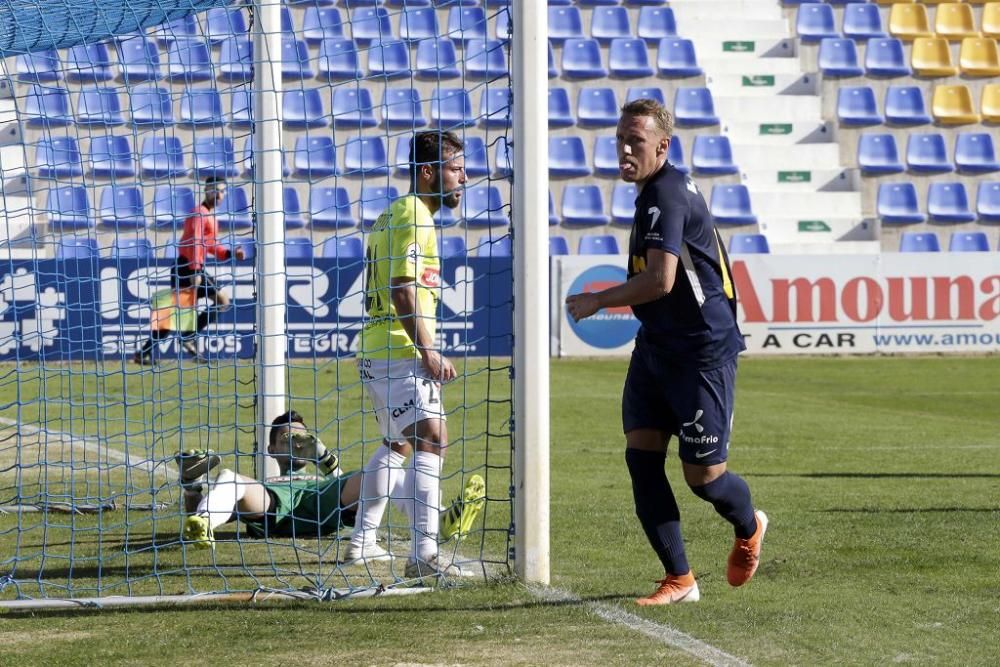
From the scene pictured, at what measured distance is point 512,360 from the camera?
6062 millimetres

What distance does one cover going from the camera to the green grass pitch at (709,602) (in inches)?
190

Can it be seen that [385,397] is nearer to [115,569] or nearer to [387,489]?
[387,489]

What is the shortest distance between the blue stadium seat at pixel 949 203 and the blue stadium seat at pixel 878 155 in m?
0.74

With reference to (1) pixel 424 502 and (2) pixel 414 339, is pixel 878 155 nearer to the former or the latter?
(1) pixel 424 502

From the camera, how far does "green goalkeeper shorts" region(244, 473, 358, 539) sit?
7105 millimetres

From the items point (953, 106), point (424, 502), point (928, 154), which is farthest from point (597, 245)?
point (424, 502)

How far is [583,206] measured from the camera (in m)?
24.5

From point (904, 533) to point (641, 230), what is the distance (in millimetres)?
2727

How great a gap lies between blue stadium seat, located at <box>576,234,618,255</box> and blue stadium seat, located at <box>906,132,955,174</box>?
606 centimetres

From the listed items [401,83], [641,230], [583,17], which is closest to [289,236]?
[401,83]

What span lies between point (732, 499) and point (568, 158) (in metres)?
19.8

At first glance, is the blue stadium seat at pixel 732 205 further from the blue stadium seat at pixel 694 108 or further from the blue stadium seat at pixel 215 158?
the blue stadium seat at pixel 215 158

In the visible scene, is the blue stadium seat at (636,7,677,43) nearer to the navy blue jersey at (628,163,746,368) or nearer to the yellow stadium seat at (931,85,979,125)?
the yellow stadium seat at (931,85,979,125)

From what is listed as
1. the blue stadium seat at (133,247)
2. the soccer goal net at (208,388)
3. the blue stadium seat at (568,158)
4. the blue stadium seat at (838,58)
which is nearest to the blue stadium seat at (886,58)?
the blue stadium seat at (838,58)
